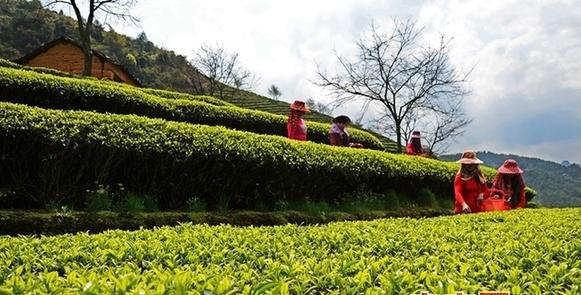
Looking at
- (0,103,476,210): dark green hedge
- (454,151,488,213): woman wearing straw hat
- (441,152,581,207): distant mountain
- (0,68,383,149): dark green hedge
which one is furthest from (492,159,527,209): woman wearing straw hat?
(441,152,581,207): distant mountain

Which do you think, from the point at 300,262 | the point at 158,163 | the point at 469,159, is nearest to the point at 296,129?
the point at 469,159

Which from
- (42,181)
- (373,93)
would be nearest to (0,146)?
(42,181)

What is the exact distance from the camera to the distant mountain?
96562 mm

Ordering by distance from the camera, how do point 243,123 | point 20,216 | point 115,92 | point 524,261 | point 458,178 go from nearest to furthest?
point 524,261 < point 20,216 < point 458,178 < point 115,92 < point 243,123

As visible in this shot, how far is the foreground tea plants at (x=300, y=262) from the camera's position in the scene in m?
1.92

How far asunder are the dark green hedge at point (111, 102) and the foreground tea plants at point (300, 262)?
894cm

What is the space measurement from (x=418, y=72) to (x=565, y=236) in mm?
19644

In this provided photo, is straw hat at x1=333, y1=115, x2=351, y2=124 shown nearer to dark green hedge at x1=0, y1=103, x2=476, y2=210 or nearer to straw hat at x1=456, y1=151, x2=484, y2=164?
dark green hedge at x1=0, y1=103, x2=476, y2=210

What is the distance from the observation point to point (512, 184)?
955 cm

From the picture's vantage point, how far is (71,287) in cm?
189

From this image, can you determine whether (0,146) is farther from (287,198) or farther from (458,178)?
(458,178)

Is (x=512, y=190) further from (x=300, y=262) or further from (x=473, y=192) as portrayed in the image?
(x=300, y=262)

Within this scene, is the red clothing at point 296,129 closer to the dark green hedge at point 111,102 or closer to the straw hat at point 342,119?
the straw hat at point 342,119

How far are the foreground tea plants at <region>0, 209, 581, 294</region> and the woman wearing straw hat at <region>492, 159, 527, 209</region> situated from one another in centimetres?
479
